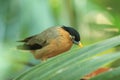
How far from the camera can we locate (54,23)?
2.12 metres

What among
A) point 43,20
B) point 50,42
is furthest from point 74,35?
point 43,20

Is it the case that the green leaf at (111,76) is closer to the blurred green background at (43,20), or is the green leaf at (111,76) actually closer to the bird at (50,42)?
the blurred green background at (43,20)

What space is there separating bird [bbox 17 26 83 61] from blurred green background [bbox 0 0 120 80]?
0.90ft

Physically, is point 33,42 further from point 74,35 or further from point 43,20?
point 43,20

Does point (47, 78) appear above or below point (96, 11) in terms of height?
above

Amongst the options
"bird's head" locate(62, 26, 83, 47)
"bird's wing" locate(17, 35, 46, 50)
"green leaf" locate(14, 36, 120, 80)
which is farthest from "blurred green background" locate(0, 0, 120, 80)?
"green leaf" locate(14, 36, 120, 80)

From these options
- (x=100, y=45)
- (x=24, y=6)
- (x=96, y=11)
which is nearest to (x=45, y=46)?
(x=96, y=11)

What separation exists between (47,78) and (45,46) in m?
2.24

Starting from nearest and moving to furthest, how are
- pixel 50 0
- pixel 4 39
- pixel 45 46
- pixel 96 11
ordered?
pixel 4 39, pixel 50 0, pixel 96 11, pixel 45 46

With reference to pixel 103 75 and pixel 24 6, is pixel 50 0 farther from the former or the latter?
pixel 103 75

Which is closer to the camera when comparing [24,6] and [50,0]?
[24,6]

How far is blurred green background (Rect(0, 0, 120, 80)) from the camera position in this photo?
1830mm

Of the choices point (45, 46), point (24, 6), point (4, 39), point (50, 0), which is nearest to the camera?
point (4, 39)

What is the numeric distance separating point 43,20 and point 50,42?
0.75 m
